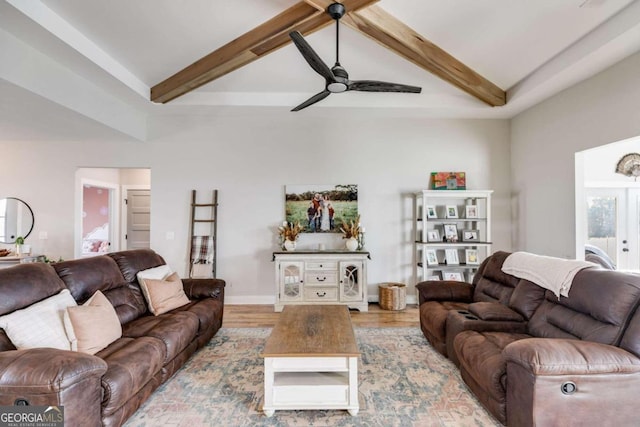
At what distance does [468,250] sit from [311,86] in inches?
133

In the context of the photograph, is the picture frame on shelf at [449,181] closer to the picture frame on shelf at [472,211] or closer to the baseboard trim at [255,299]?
the picture frame on shelf at [472,211]

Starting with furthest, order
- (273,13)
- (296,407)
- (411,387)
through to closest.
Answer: (273,13) → (411,387) → (296,407)

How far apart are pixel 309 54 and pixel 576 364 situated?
2.57 metres

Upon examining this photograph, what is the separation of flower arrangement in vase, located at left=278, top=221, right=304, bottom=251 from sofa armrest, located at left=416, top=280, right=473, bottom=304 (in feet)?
6.53

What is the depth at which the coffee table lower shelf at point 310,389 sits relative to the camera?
2.12 m

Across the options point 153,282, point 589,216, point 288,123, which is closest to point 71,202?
point 153,282

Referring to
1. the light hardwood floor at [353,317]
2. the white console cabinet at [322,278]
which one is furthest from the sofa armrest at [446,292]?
the white console cabinet at [322,278]

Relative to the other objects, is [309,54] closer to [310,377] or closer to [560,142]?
[310,377]

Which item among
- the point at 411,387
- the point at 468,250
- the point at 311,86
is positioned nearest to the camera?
the point at 411,387

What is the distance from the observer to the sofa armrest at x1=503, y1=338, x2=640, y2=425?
5.48ft

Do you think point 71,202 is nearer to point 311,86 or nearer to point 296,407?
point 311,86

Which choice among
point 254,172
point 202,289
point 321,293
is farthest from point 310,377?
point 254,172

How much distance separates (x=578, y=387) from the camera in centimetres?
169

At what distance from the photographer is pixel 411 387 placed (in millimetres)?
2496
